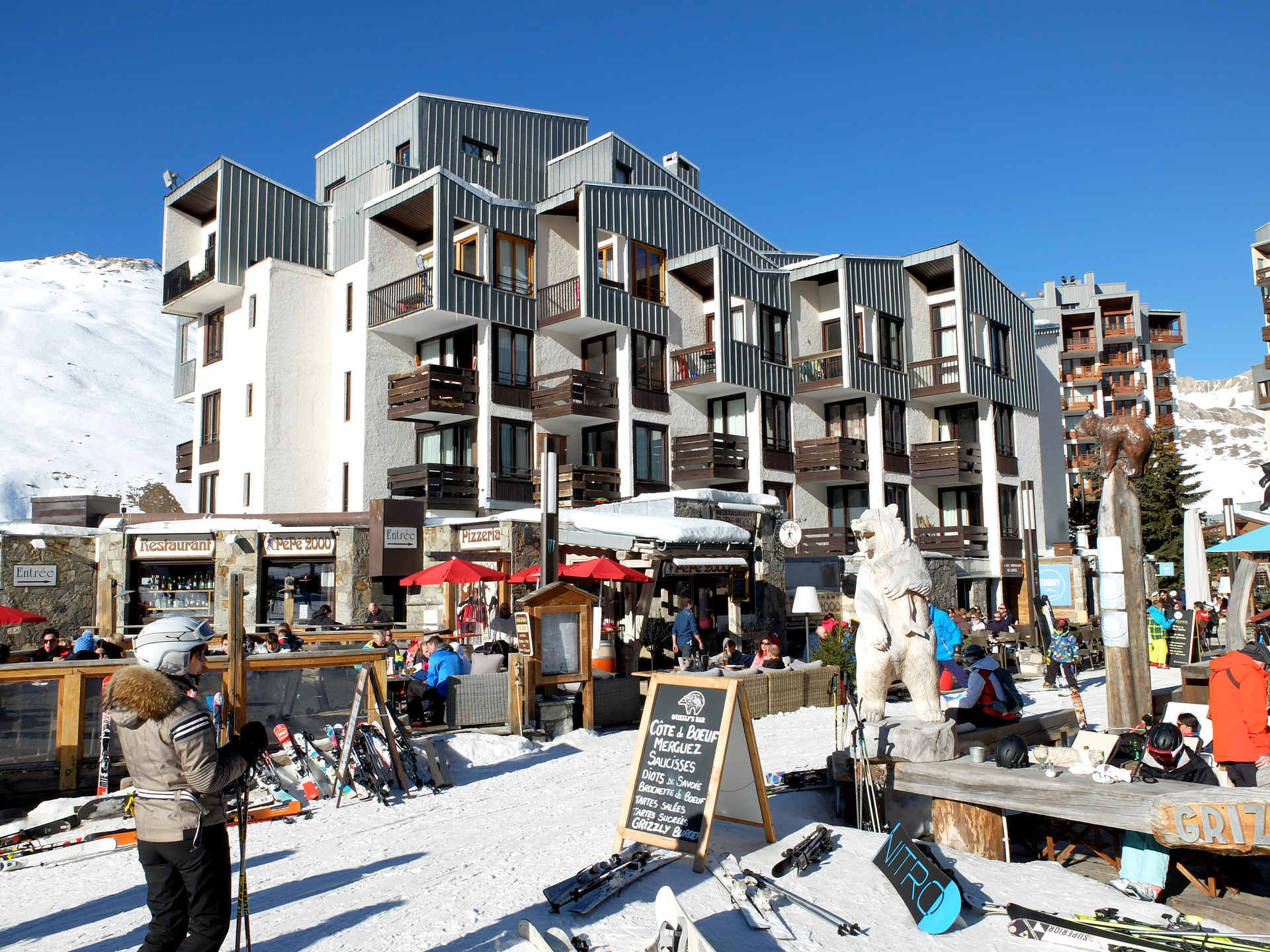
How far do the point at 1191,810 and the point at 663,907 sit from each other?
3731 mm

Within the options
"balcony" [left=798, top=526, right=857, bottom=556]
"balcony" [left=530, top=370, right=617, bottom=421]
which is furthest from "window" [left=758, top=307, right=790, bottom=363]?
"balcony" [left=530, top=370, right=617, bottom=421]

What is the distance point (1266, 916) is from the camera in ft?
23.6

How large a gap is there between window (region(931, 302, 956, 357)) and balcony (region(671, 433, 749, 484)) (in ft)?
33.2

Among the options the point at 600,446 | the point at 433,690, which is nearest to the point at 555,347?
the point at 600,446

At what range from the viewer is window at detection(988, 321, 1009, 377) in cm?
3678

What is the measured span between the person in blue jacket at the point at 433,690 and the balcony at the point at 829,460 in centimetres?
2217

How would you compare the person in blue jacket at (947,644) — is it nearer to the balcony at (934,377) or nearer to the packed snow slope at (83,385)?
the balcony at (934,377)

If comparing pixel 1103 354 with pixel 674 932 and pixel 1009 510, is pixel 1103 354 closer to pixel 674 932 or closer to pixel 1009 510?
pixel 1009 510

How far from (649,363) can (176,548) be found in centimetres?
1441

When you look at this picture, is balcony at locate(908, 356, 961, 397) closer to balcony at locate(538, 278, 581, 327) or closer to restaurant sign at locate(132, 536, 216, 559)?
balcony at locate(538, 278, 581, 327)

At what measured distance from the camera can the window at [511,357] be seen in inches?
1103

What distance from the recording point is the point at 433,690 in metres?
12.4

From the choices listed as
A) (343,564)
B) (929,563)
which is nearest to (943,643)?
(343,564)

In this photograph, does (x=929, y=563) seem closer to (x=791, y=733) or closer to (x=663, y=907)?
(x=791, y=733)
